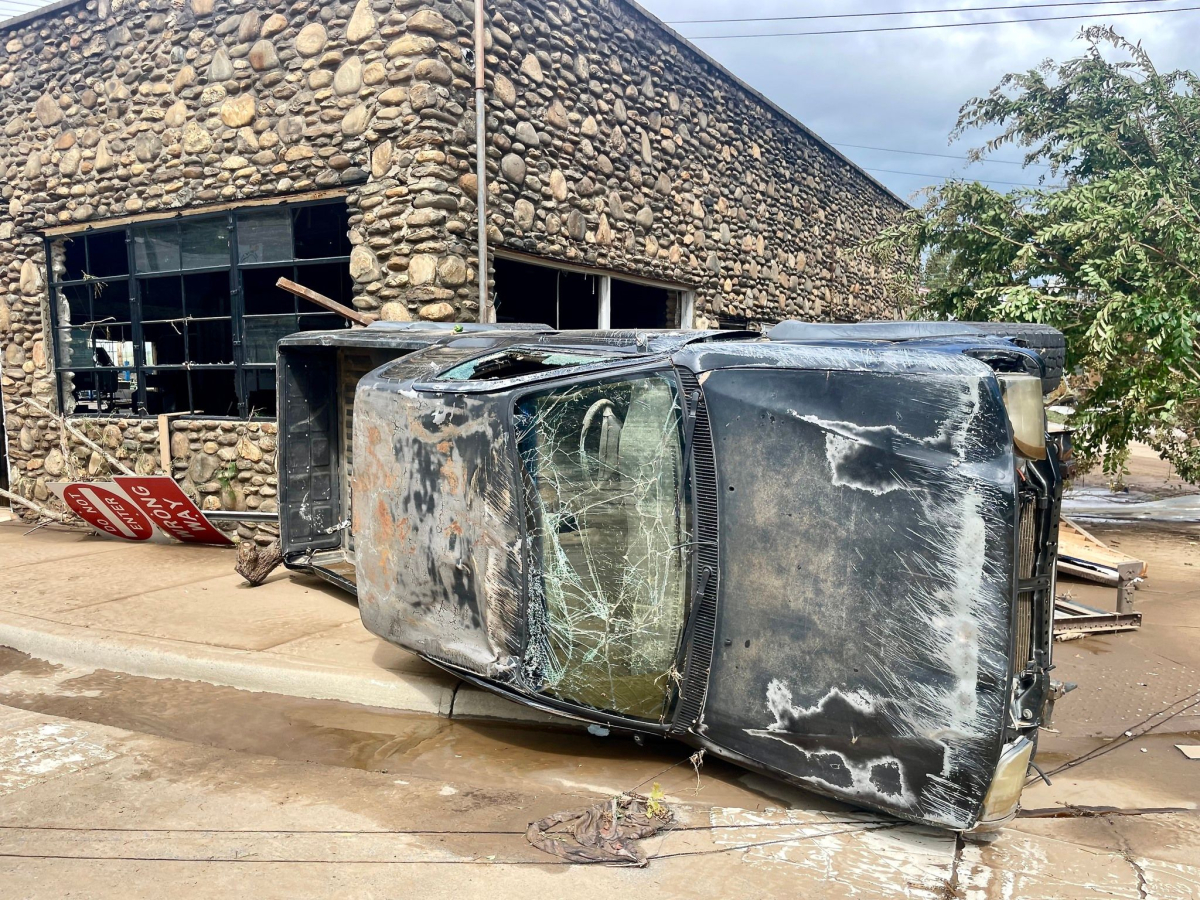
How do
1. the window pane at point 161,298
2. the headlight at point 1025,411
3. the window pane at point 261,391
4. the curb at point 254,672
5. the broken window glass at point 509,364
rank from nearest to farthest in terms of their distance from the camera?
the headlight at point 1025,411, the broken window glass at point 509,364, the curb at point 254,672, the window pane at point 261,391, the window pane at point 161,298

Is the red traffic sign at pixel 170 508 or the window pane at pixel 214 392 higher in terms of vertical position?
the window pane at pixel 214 392

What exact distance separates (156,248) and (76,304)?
169 centimetres

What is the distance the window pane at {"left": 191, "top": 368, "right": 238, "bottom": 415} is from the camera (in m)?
8.68

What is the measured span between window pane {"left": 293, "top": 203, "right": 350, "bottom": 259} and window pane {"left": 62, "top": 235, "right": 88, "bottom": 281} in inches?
135

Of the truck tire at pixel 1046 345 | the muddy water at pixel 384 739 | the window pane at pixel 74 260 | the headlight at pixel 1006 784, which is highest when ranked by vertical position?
the window pane at pixel 74 260

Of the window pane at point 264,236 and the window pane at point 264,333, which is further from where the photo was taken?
the window pane at point 264,333

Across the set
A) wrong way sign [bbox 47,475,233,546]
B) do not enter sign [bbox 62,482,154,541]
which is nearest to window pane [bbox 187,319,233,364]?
wrong way sign [bbox 47,475,233,546]

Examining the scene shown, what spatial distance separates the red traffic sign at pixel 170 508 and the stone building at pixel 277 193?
1.66 ft

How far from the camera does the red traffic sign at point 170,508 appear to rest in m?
7.56

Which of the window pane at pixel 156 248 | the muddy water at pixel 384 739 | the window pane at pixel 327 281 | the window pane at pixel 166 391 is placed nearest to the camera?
the muddy water at pixel 384 739

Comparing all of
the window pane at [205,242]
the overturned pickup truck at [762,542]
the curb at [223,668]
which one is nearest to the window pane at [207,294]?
the window pane at [205,242]

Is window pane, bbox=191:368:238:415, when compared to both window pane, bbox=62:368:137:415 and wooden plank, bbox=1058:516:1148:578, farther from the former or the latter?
wooden plank, bbox=1058:516:1148:578

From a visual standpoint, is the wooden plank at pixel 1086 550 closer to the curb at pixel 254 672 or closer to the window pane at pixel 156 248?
the curb at pixel 254 672

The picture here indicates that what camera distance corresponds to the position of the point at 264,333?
8312 mm
